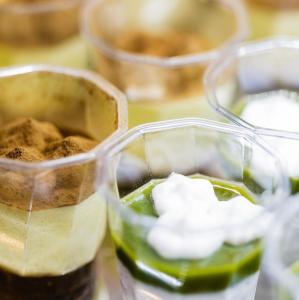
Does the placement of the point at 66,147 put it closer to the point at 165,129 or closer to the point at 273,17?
the point at 165,129

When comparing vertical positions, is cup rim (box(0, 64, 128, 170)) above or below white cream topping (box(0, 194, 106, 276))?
above

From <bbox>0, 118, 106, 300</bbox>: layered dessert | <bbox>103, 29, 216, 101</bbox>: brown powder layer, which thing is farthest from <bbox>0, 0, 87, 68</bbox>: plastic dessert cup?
<bbox>0, 118, 106, 300</bbox>: layered dessert

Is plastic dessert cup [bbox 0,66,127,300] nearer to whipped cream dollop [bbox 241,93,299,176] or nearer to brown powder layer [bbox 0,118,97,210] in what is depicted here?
brown powder layer [bbox 0,118,97,210]

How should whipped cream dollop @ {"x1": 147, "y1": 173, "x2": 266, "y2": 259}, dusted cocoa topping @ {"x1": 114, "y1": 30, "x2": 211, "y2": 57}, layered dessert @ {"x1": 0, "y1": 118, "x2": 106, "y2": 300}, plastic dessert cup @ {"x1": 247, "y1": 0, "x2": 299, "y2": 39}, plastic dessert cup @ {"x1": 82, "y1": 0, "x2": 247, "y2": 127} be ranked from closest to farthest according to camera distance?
whipped cream dollop @ {"x1": 147, "y1": 173, "x2": 266, "y2": 259} → layered dessert @ {"x1": 0, "y1": 118, "x2": 106, "y2": 300} → plastic dessert cup @ {"x1": 82, "y1": 0, "x2": 247, "y2": 127} → dusted cocoa topping @ {"x1": 114, "y1": 30, "x2": 211, "y2": 57} → plastic dessert cup @ {"x1": 247, "y1": 0, "x2": 299, "y2": 39}

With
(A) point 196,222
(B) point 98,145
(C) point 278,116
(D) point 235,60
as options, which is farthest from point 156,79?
(A) point 196,222

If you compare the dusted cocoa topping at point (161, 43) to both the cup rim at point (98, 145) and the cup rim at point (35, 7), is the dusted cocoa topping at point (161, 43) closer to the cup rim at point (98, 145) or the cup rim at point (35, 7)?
the cup rim at point (35, 7)

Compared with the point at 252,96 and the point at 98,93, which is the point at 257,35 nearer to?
the point at 252,96

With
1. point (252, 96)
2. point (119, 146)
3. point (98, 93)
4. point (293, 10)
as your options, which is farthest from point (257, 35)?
point (119, 146)

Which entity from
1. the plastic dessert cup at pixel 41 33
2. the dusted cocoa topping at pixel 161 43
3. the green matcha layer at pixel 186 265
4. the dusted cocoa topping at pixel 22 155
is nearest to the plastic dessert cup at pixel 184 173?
the green matcha layer at pixel 186 265
